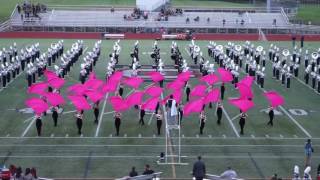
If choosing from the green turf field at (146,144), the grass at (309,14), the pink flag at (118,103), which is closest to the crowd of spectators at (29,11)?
the grass at (309,14)

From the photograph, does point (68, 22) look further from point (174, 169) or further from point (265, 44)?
point (174, 169)

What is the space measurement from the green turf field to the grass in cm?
3789

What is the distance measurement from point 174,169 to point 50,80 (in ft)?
24.6

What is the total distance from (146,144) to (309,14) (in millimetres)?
51142

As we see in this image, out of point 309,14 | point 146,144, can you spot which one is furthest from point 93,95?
point 309,14

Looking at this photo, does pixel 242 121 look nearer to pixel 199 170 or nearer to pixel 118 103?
pixel 118 103

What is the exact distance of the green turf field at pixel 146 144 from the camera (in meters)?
17.5

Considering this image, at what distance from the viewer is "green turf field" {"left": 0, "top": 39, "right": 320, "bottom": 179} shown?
17516 millimetres

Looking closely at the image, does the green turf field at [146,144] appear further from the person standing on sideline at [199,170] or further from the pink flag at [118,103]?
the person standing on sideline at [199,170]

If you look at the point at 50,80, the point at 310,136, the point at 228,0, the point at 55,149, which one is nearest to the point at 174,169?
the point at 55,149

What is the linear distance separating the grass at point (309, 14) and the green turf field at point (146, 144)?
37893mm

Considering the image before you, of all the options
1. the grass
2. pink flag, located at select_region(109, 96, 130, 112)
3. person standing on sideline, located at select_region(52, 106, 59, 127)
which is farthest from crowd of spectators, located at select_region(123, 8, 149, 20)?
pink flag, located at select_region(109, 96, 130, 112)

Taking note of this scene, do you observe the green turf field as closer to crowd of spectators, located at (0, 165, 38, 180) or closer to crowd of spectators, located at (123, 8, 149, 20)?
crowd of spectators, located at (0, 165, 38, 180)

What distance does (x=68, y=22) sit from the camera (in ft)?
187
